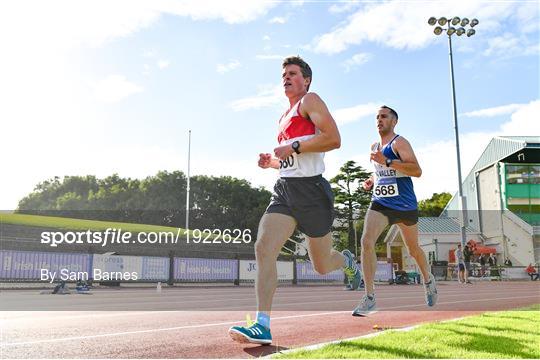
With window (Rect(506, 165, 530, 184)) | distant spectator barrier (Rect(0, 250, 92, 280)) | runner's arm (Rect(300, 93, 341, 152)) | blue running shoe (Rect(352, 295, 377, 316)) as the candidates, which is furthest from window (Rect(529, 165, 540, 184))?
runner's arm (Rect(300, 93, 341, 152))

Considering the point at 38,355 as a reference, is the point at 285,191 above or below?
above

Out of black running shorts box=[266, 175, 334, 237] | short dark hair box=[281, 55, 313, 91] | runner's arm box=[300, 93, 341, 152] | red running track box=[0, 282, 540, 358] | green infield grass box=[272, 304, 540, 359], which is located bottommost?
red running track box=[0, 282, 540, 358]

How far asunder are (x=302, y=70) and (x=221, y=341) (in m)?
2.60

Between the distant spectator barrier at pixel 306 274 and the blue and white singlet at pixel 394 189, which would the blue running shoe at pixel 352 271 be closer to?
the blue and white singlet at pixel 394 189

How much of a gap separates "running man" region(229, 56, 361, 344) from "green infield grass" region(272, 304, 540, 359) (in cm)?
54

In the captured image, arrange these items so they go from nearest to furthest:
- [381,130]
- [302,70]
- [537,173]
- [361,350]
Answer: [361,350] < [302,70] < [381,130] < [537,173]

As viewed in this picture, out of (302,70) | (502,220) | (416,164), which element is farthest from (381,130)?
(502,220)

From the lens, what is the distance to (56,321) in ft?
22.3

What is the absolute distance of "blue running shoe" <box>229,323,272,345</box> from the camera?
A: 3.96 metres

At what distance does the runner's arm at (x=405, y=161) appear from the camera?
5.76 metres

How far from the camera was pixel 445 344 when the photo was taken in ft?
14.4

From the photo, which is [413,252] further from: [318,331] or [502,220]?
[502,220]

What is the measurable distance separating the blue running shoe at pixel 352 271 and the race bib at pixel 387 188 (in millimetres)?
833

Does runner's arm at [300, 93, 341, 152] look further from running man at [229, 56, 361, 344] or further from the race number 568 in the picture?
the race number 568
